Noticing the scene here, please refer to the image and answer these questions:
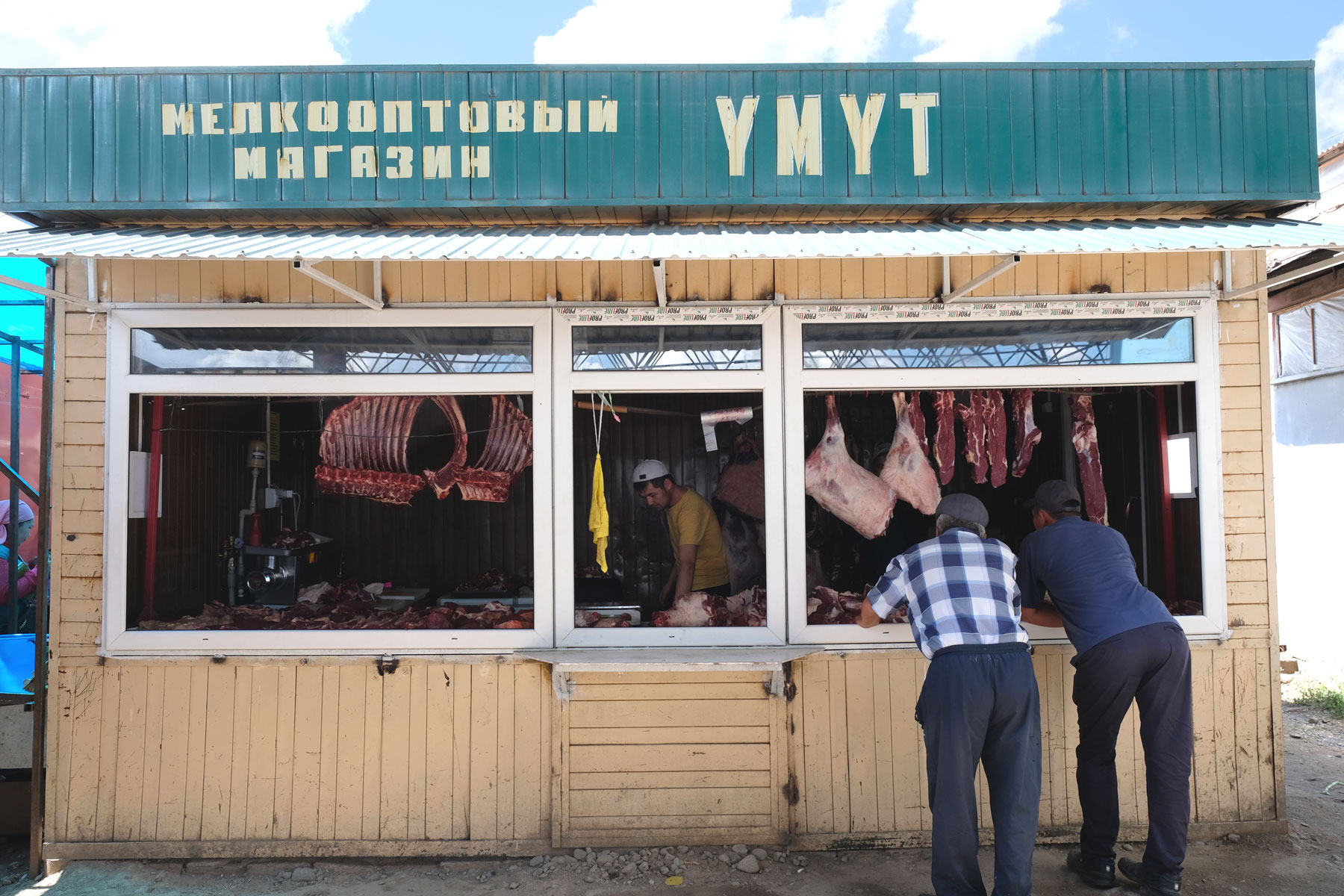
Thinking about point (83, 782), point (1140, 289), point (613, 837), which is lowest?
point (613, 837)

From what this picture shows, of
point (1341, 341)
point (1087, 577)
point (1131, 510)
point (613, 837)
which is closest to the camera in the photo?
point (1087, 577)

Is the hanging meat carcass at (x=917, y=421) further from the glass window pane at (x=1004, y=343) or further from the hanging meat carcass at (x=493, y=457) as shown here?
the hanging meat carcass at (x=493, y=457)

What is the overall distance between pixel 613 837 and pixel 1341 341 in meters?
8.96

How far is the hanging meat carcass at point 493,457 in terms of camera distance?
201 inches

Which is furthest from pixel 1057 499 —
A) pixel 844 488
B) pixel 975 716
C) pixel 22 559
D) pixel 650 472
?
pixel 22 559

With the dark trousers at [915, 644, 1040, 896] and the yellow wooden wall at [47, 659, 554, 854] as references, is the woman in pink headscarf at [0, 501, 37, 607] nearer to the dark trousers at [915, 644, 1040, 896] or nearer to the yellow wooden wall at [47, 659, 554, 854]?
the yellow wooden wall at [47, 659, 554, 854]

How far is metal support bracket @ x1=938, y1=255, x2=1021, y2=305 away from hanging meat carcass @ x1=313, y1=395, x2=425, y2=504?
3.22 meters

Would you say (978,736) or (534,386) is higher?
(534,386)

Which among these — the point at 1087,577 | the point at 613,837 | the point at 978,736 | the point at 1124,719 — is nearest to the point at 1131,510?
the point at 1124,719

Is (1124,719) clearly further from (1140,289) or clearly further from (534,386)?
(534,386)

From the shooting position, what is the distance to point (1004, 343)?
4559mm

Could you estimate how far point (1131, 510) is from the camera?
590 centimetres

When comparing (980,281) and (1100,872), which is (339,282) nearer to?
(980,281)

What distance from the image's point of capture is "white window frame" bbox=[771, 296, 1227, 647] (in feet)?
14.7
